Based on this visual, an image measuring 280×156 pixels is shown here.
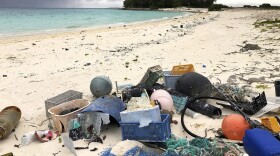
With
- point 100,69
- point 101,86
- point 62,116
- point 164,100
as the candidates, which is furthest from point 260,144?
point 100,69

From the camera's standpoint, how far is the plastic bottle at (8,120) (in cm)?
520

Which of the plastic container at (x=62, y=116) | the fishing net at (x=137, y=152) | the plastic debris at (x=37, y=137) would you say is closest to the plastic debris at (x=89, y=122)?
the plastic container at (x=62, y=116)

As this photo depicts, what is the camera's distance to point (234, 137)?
4.63 m

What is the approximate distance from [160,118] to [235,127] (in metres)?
1.13

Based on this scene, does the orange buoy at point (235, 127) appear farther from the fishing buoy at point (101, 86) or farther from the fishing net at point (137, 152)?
the fishing buoy at point (101, 86)

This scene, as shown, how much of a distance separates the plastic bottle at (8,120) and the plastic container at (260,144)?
Result: 388 centimetres

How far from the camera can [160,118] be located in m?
4.61

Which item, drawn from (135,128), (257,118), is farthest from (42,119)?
(257,118)

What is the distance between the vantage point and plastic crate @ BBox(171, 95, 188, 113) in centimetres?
590

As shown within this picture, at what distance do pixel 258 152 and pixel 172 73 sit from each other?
361 cm

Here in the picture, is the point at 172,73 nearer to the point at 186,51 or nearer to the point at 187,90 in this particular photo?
the point at 187,90

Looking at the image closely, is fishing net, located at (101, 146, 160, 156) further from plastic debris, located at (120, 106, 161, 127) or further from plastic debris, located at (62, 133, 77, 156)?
plastic debris, located at (62, 133, 77, 156)

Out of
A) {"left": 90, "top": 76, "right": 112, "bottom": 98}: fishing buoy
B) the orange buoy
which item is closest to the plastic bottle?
{"left": 90, "top": 76, "right": 112, "bottom": 98}: fishing buoy

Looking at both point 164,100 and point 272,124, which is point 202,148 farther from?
point 164,100
